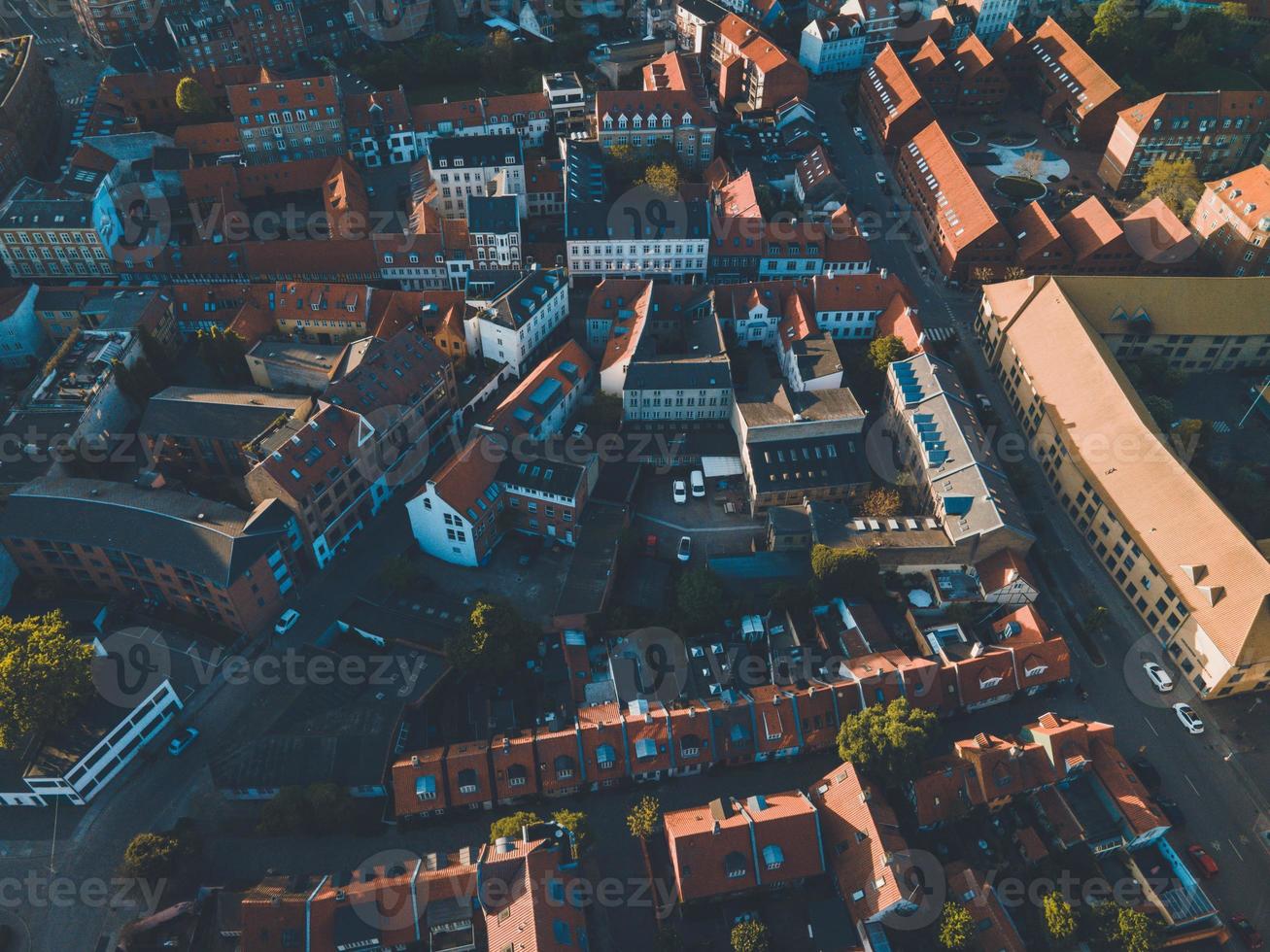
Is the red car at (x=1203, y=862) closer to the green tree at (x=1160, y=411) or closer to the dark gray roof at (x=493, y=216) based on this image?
the green tree at (x=1160, y=411)

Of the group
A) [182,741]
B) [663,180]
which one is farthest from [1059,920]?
[663,180]

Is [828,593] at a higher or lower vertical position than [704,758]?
higher

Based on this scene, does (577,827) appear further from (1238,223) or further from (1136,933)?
(1238,223)

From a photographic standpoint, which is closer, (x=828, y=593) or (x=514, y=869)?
(x=514, y=869)

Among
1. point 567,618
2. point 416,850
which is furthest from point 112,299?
point 416,850

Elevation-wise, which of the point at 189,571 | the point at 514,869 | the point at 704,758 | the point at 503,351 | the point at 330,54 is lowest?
Result: the point at 514,869

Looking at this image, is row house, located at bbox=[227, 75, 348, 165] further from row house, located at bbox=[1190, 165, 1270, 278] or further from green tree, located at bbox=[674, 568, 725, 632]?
row house, located at bbox=[1190, 165, 1270, 278]

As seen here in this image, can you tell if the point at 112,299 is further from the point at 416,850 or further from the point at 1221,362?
the point at 1221,362
